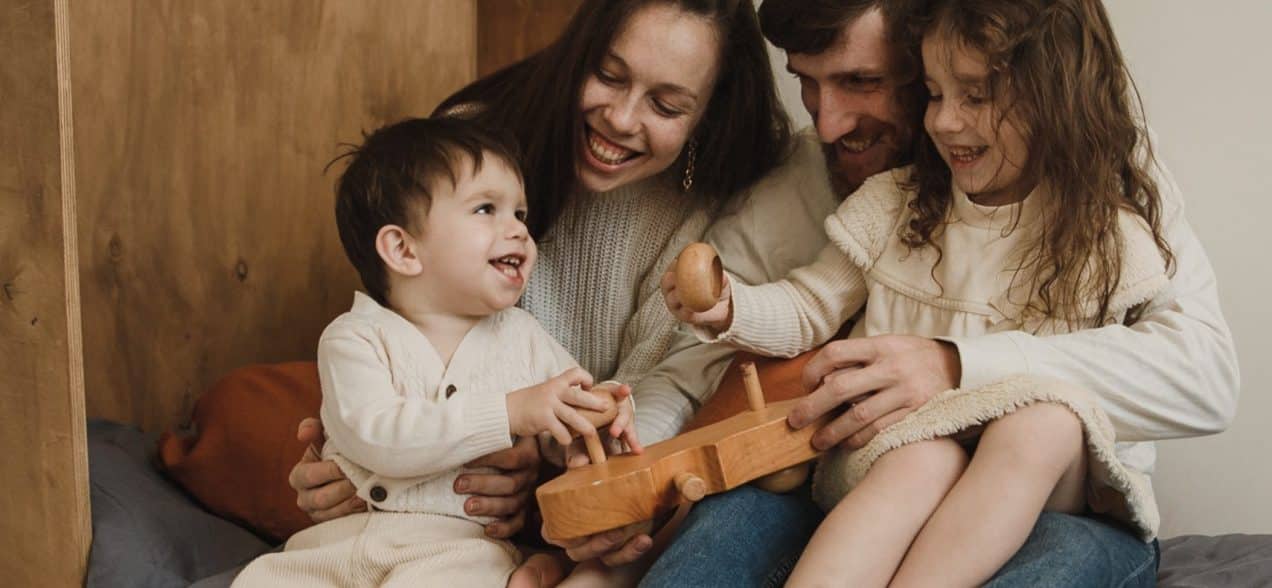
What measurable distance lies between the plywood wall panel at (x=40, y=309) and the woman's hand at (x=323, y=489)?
0.25 meters

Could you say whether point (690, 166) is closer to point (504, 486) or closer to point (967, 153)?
point (967, 153)

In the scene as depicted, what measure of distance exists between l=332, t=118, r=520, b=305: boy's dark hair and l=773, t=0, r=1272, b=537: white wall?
0.97m

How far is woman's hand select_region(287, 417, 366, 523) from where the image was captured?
1438 millimetres

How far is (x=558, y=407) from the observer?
50.9 inches

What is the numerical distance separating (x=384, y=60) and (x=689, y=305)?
1.07m

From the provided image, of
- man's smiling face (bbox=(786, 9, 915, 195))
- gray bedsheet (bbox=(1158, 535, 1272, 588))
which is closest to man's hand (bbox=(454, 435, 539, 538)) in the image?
man's smiling face (bbox=(786, 9, 915, 195))

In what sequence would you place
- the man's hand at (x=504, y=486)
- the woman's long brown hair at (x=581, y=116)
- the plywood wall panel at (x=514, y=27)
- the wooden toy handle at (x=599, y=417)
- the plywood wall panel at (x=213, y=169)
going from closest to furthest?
the wooden toy handle at (x=599, y=417)
the man's hand at (x=504, y=486)
the woman's long brown hair at (x=581, y=116)
the plywood wall panel at (x=213, y=169)
the plywood wall panel at (x=514, y=27)

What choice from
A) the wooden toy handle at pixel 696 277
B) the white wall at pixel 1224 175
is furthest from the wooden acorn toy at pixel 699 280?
the white wall at pixel 1224 175

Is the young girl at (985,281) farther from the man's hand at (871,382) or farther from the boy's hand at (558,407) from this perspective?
the boy's hand at (558,407)

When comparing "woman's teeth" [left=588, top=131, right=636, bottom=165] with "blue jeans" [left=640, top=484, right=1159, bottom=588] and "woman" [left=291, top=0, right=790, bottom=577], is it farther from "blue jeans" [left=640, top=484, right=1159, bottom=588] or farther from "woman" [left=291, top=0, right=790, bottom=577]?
"blue jeans" [left=640, top=484, right=1159, bottom=588]

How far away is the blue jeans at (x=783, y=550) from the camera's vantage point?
3.86 ft

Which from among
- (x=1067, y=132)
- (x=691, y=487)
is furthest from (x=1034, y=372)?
(x=691, y=487)

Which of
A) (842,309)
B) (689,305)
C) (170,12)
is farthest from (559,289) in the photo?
(170,12)

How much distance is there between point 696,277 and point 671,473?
0.19 meters
